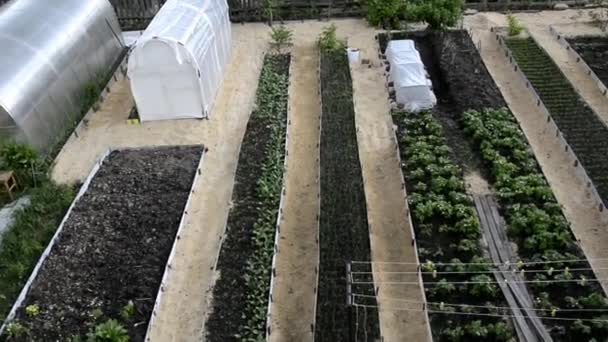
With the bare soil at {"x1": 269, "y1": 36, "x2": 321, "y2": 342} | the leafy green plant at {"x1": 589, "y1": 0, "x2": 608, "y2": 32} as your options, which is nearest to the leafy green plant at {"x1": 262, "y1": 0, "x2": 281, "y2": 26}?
the bare soil at {"x1": 269, "y1": 36, "x2": 321, "y2": 342}

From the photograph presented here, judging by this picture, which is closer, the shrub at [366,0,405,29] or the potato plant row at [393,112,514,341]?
the potato plant row at [393,112,514,341]

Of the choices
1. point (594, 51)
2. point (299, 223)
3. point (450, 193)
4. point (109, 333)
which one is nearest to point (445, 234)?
point (450, 193)

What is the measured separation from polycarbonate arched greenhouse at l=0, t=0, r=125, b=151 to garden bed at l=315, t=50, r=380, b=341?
6774 millimetres

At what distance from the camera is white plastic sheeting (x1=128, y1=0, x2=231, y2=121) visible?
15.2m

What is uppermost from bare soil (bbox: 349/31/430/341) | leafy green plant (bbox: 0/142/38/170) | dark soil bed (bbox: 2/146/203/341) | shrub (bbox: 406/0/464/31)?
shrub (bbox: 406/0/464/31)

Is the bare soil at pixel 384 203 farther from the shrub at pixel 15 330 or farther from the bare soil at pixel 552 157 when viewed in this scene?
the shrub at pixel 15 330

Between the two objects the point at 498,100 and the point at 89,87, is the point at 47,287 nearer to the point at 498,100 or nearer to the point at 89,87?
the point at 89,87

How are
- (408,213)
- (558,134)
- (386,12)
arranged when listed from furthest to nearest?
(386,12)
(558,134)
(408,213)

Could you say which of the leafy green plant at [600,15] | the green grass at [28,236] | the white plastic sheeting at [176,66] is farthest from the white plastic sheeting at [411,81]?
the green grass at [28,236]

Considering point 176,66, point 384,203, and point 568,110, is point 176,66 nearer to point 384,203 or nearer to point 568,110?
point 384,203

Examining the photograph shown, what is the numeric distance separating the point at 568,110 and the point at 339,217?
23.5ft

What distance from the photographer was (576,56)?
18.0 m

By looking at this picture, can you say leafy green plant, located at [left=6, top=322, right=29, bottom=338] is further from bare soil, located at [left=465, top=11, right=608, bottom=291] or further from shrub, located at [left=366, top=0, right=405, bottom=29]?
shrub, located at [left=366, top=0, right=405, bottom=29]

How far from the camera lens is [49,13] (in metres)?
17.2
